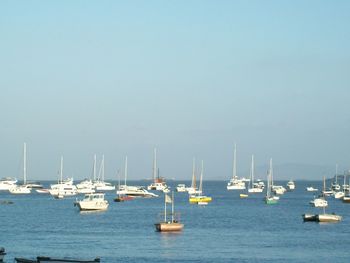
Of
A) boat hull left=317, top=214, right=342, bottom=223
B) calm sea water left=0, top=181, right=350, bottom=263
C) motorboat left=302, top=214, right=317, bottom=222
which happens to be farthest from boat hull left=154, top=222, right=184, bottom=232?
motorboat left=302, top=214, right=317, bottom=222

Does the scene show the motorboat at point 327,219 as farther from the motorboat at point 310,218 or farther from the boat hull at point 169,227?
the boat hull at point 169,227

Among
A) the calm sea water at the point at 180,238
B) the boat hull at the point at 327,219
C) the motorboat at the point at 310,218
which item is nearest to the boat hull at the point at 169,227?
the calm sea water at the point at 180,238

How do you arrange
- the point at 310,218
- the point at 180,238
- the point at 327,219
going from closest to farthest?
the point at 180,238 → the point at 327,219 → the point at 310,218

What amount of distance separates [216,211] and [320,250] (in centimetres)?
6971

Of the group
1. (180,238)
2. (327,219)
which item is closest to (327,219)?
(327,219)

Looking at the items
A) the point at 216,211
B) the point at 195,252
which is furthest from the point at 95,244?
the point at 216,211

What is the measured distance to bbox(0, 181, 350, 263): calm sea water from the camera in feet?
256

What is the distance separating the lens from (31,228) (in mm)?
109812

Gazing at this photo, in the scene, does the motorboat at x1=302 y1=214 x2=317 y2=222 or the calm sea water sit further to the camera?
the motorboat at x1=302 y1=214 x2=317 y2=222

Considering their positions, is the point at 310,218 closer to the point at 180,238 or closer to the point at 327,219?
the point at 327,219

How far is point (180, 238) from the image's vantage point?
93.0 meters

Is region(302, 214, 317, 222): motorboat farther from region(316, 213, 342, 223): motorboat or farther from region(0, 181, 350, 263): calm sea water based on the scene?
region(316, 213, 342, 223): motorboat

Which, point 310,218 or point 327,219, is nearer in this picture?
point 327,219

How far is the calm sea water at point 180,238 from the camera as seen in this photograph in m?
78.1
